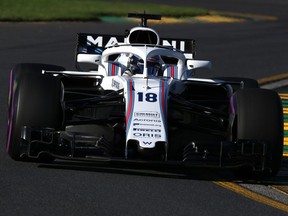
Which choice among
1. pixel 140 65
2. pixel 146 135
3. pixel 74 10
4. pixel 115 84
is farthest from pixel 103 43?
pixel 74 10

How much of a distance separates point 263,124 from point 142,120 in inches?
43.2

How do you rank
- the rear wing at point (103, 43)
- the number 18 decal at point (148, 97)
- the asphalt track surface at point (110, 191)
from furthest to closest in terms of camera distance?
the rear wing at point (103, 43) < the number 18 decal at point (148, 97) < the asphalt track surface at point (110, 191)

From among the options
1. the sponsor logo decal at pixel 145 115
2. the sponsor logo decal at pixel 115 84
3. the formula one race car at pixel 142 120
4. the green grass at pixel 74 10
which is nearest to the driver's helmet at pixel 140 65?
the formula one race car at pixel 142 120

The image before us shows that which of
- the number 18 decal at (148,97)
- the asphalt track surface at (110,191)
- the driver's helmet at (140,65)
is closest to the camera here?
the asphalt track surface at (110,191)

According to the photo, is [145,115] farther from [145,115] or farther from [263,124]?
→ [263,124]

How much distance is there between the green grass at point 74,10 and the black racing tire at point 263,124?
1354 centimetres

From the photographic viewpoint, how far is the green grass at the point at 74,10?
23406mm

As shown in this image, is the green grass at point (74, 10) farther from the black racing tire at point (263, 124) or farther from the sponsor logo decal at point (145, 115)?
the black racing tire at point (263, 124)

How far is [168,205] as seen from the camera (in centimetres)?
830

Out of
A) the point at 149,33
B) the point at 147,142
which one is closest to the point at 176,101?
the point at 147,142

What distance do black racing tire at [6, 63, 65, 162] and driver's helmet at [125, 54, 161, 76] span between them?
47.6 inches

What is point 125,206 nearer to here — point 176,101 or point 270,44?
point 176,101

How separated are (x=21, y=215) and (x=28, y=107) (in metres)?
2.01

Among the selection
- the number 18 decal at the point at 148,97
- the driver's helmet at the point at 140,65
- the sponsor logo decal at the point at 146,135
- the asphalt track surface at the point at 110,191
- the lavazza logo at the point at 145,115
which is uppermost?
the driver's helmet at the point at 140,65
